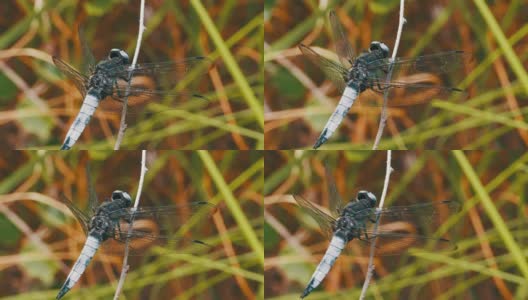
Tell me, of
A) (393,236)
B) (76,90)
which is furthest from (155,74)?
(393,236)

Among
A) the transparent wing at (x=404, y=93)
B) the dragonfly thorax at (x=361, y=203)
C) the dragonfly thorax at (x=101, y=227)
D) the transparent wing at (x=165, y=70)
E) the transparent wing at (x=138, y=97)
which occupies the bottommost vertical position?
the dragonfly thorax at (x=101, y=227)

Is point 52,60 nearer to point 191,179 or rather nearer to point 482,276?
point 191,179

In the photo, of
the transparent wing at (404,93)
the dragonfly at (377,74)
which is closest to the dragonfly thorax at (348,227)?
the dragonfly at (377,74)

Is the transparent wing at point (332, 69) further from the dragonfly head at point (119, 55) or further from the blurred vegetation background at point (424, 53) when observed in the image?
the dragonfly head at point (119, 55)

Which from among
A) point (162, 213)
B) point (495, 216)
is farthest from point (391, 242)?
point (162, 213)

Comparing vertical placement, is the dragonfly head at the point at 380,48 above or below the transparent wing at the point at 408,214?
above

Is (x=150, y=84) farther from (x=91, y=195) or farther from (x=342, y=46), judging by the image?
(x=342, y=46)
